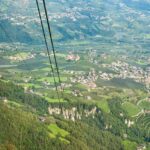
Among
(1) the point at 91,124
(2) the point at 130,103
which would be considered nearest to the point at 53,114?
(1) the point at 91,124

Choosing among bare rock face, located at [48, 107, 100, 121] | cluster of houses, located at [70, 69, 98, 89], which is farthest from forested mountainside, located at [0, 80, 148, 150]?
cluster of houses, located at [70, 69, 98, 89]

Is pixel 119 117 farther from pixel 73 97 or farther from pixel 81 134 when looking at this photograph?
pixel 81 134

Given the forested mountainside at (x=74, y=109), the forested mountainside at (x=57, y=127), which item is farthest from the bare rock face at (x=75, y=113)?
the forested mountainside at (x=57, y=127)

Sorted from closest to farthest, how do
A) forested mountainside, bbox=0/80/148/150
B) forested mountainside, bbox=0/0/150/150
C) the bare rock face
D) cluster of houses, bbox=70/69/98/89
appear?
forested mountainside, bbox=0/80/148/150 < forested mountainside, bbox=0/0/150/150 < the bare rock face < cluster of houses, bbox=70/69/98/89

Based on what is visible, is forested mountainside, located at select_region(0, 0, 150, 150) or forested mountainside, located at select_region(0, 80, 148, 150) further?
forested mountainside, located at select_region(0, 0, 150, 150)

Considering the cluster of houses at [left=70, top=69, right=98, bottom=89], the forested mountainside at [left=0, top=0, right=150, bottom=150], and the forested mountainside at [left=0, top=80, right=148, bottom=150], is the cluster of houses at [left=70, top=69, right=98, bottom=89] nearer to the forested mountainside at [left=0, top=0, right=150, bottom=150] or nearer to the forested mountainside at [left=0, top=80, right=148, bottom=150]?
the forested mountainside at [left=0, top=0, right=150, bottom=150]

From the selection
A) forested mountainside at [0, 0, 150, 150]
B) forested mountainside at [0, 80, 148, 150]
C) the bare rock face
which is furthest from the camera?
the bare rock face

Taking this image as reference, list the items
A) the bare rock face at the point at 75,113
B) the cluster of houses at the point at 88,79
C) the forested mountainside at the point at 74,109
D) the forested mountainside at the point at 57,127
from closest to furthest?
the forested mountainside at the point at 57,127 → the forested mountainside at the point at 74,109 → the bare rock face at the point at 75,113 → the cluster of houses at the point at 88,79

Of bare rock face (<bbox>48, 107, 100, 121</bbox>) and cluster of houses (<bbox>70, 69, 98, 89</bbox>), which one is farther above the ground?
cluster of houses (<bbox>70, 69, 98, 89</bbox>)

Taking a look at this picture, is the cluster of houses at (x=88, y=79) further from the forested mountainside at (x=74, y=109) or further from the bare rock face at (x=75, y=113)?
the bare rock face at (x=75, y=113)

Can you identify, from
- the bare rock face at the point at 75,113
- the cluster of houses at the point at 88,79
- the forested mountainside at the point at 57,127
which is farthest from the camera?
the cluster of houses at the point at 88,79

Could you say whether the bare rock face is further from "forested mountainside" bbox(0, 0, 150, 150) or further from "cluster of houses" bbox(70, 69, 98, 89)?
"cluster of houses" bbox(70, 69, 98, 89)
